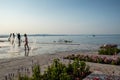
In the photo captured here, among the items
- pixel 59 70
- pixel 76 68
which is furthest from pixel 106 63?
pixel 59 70

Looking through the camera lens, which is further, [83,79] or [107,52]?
[107,52]

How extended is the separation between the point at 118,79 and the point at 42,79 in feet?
11.3

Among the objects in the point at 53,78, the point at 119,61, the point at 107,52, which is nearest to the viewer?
the point at 53,78

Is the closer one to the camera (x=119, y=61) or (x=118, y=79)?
(x=118, y=79)

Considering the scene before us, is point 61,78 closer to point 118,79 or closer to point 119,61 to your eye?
point 118,79

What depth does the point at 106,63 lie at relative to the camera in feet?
47.1

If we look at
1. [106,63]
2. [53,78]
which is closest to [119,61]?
[106,63]

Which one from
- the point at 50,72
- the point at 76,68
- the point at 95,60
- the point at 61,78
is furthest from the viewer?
the point at 95,60

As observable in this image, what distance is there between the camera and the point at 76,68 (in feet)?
32.1

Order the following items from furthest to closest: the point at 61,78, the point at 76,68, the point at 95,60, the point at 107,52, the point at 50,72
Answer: the point at 107,52
the point at 95,60
the point at 76,68
the point at 50,72
the point at 61,78

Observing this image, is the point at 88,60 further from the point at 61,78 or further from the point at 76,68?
the point at 61,78

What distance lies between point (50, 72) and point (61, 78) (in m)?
1.32

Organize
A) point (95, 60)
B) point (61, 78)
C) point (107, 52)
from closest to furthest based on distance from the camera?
point (61, 78), point (95, 60), point (107, 52)

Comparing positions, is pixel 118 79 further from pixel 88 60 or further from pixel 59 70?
pixel 88 60
